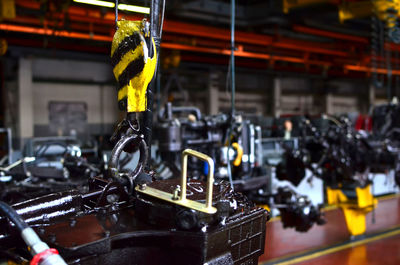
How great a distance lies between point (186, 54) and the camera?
486 inches

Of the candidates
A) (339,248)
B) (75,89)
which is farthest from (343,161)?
(75,89)

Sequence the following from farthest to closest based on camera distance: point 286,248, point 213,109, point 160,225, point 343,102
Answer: point 343,102, point 213,109, point 286,248, point 160,225

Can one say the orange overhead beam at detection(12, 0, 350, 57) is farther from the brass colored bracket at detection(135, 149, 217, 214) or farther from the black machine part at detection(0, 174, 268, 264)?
the brass colored bracket at detection(135, 149, 217, 214)

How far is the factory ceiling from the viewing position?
693 cm

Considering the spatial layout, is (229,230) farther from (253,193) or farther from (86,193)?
(253,193)

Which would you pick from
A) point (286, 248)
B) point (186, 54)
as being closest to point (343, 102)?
point (186, 54)

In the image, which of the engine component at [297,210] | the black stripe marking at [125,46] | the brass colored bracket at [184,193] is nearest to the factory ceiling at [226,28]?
the engine component at [297,210]

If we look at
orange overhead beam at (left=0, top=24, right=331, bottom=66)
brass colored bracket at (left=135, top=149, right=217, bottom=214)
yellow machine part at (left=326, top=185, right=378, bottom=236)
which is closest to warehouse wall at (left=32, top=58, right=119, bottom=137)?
orange overhead beam at (left=0, top=24, right=331, bottom=66)

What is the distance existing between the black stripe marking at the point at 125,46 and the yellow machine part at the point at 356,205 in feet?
13.1

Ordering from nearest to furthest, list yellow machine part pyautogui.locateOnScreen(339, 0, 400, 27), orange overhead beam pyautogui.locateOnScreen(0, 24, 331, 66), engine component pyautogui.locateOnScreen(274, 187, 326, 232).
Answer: engine component pyautogui.locateOnScreen(274, 187, 326, 232)
yellow machine part pyautogui.locateOnScreen(339, 0, 400, 27)
orange overhead beam pyautogui.locateOnScreen(0, 24, 331, 66)

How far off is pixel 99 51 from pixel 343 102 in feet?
43.9

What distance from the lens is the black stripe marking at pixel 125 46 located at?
5.01 feet

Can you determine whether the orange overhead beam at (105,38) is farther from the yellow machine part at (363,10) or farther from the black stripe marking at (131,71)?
the black stripe marking at (131,71)

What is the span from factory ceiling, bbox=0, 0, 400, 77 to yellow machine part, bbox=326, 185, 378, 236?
2.55 metres
